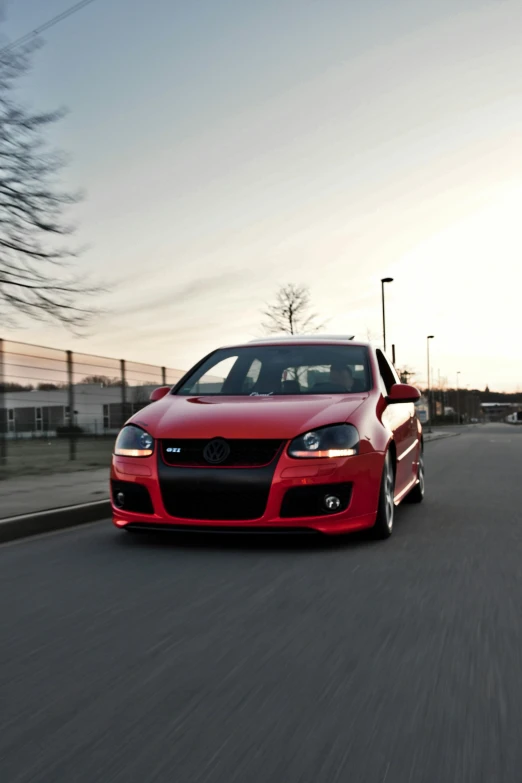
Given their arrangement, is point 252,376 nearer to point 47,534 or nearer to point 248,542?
point 248,542

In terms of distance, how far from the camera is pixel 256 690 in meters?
3.03

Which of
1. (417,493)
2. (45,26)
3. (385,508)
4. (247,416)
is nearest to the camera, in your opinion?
(247,416)

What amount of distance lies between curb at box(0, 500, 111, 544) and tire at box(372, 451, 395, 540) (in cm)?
282

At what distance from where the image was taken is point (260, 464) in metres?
5.83

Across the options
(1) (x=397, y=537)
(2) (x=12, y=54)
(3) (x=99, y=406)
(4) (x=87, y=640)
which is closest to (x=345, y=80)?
(2) (x=12, y=54)

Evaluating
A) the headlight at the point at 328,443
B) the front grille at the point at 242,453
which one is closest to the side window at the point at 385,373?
the headlight at the point at 328,443

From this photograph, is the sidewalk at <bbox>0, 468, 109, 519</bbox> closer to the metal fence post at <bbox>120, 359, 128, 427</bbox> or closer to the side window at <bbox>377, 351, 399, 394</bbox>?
the metal fence post at <bbox>120, 359, 128, 427</bbox>

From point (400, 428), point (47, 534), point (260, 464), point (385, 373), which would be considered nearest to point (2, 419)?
point (47, 534)

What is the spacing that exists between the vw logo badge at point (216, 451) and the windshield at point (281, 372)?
1.15 meters

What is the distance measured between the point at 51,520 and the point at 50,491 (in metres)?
2.35

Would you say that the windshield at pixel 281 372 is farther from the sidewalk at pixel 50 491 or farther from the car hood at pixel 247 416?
A: the sidewalk at pixel 50 491

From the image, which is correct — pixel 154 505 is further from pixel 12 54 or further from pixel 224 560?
pixel 12 54

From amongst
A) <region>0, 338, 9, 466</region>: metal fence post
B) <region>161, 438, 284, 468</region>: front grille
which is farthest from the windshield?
<region>0, 338, 9, 466</region>: metal fence post

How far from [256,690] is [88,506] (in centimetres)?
524
